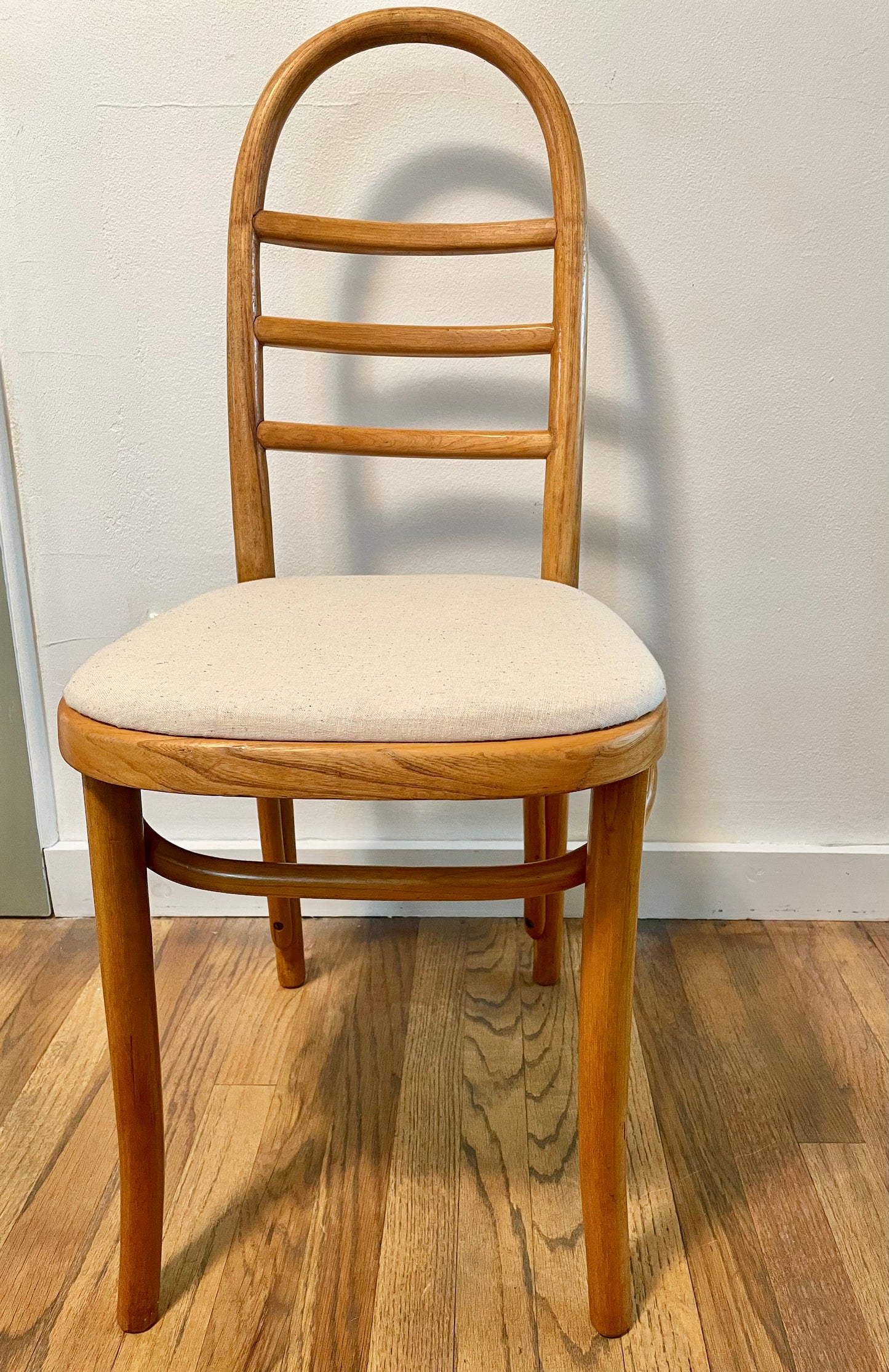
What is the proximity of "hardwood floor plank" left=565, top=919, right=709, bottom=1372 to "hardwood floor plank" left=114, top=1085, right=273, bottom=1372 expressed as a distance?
310 millimetres

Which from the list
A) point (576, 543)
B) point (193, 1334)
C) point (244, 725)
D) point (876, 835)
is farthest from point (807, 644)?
point (193, 1334)

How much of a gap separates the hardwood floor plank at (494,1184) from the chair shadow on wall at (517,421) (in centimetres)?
9

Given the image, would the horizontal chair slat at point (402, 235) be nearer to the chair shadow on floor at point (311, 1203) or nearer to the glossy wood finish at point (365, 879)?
the glossy wood finish at point (365, 879)

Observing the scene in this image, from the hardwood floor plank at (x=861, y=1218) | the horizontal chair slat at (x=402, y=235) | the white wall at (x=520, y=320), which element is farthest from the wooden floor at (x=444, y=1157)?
the horizontal chair slat at (x=402, y=235)

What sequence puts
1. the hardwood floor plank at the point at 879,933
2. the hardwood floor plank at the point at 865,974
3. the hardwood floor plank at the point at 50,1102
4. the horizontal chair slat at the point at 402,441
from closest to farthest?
the hardwood floor plank at the point at 50,1102 < the horizontal chair slat at the point at 402,441 < the hardwood floor plank at the point at 865,974 < the hardwood floor plank at the point at 879,933

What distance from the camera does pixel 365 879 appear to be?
670mm

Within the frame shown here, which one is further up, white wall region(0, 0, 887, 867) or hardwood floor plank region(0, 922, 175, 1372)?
white wall region(0, 0, 887, 867)

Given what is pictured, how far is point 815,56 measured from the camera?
3.33ft

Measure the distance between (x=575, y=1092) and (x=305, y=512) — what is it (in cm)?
70

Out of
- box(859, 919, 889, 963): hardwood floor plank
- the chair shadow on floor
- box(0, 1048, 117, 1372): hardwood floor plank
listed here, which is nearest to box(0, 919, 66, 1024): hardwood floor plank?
box(0, 1048, 117, 1372): hardwood floor plank

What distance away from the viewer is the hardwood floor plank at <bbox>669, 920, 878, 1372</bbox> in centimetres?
70

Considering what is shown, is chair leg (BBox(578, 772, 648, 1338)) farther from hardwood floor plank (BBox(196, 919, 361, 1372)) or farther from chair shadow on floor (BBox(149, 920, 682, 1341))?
hardwood floor plank (BBox(196, 919, 361, 1372))

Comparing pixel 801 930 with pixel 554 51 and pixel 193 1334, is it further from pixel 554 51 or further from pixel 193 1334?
pixel 554 51

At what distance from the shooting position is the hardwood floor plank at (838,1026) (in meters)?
0.91
